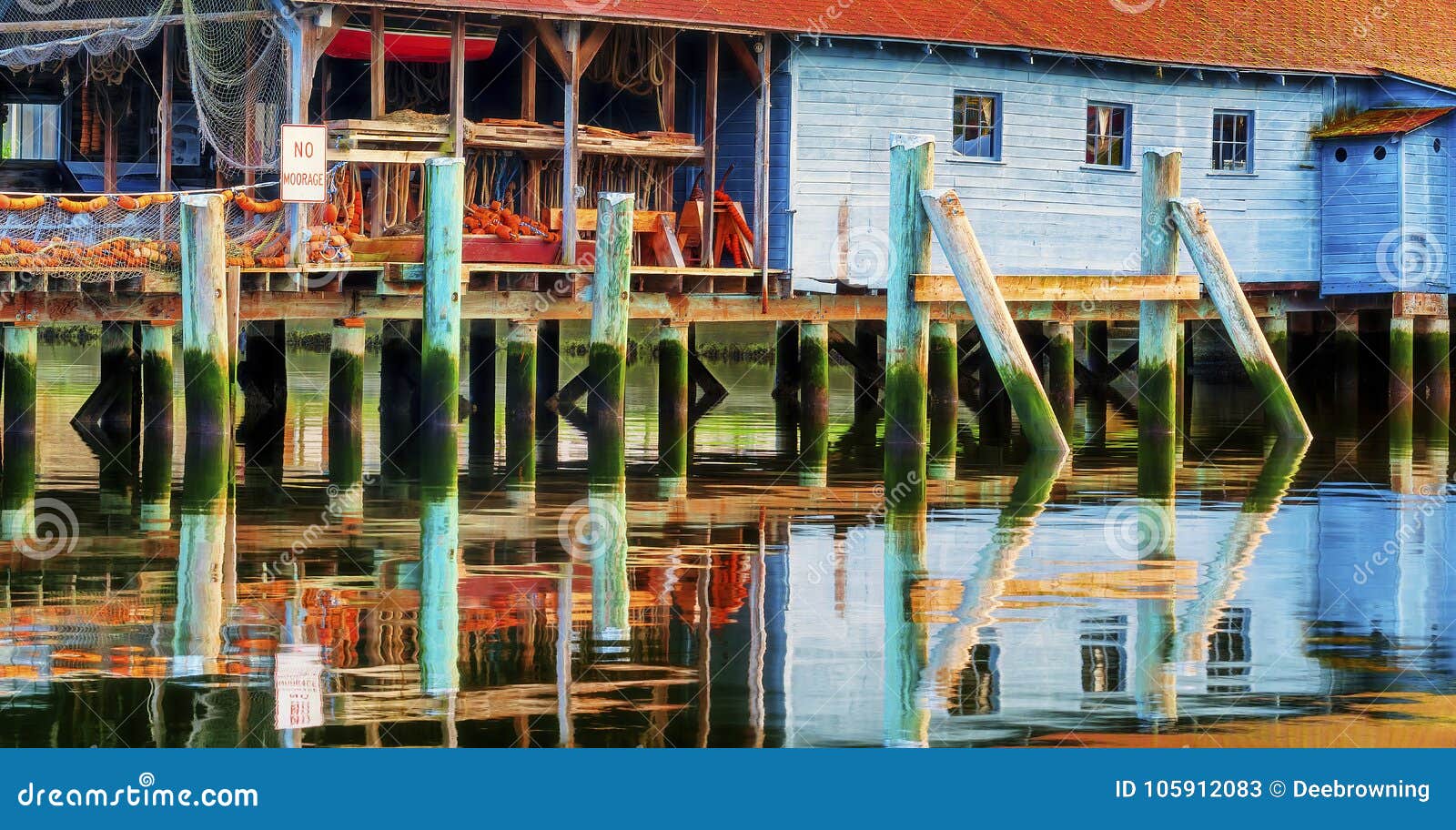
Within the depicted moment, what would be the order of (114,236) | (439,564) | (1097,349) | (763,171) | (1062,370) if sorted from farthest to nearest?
1. (1097,349)
2. (1062,370)
3. (763,171)
4. (114,236)
5. (439,564)

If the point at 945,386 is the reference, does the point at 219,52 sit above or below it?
above

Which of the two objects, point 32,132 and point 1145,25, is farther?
point 32,132

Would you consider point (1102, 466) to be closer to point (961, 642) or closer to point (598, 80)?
point (598, 80)

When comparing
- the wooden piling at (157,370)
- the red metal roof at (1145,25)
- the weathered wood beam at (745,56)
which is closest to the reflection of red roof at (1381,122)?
the red metal roof at (1145,25)

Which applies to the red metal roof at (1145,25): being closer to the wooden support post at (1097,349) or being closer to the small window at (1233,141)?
the small window at (1233,141)

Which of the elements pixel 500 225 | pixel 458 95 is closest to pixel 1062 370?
pixel 500 225

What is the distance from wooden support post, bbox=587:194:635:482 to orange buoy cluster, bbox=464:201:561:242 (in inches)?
46.2

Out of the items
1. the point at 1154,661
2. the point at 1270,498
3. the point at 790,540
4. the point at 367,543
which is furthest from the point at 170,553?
the point at 1270,498

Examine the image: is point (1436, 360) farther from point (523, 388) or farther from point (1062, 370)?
point (523, 388)

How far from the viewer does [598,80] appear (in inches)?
1042

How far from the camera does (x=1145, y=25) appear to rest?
31.4 meters

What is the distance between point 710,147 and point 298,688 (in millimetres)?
16191

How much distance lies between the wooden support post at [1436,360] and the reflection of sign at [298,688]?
77.1 ft

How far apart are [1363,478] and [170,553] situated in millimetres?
12291
